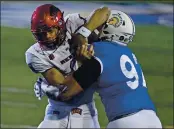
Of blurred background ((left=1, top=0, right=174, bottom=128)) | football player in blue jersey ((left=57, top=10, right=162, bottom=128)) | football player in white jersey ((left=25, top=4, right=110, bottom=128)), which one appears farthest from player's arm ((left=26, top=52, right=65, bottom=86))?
blurred background ((left=1, top=0, right=174, bottom=128))

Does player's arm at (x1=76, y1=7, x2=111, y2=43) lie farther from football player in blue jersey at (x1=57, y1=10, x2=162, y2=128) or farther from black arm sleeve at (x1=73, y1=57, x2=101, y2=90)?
black arm sleeve at (x1=73, y1=57, x2=101, y2=90)

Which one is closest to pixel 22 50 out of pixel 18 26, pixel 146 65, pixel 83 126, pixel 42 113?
pixel 18 26

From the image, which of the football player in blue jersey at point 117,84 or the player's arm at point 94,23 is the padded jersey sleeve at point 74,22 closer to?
the player's arm at point 94,23

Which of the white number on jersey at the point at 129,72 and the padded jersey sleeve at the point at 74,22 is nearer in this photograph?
the white number on jersey at the point at 129,72

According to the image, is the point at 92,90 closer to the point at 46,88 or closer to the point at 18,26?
the point at 46,88

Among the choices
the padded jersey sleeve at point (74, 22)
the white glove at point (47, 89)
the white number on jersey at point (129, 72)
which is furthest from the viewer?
the padded jersey sleeve at point (74, 22)

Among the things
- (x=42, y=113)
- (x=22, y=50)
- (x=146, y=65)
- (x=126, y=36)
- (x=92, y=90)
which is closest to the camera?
(x=126, y=36)

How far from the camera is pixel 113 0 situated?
41.6 ft

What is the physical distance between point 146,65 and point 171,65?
47 centimetres

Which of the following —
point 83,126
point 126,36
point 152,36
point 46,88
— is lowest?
point 152,36

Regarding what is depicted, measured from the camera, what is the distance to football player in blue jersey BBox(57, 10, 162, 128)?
3.93 m

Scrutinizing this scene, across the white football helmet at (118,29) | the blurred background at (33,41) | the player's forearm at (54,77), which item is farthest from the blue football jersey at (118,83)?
the blurred background at (33,41)

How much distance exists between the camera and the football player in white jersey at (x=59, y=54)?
432 centimetres

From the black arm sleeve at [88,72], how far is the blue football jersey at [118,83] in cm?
4
